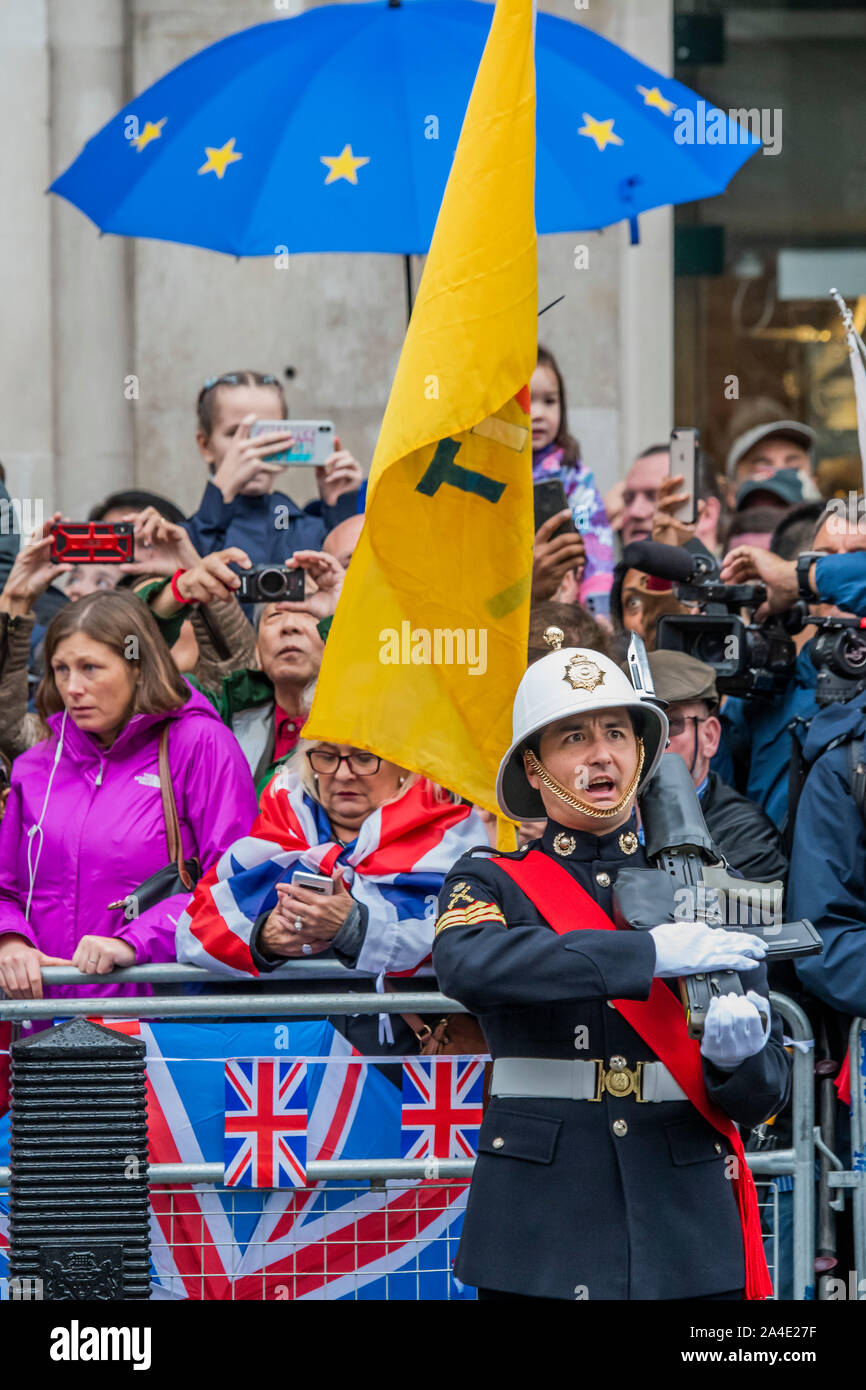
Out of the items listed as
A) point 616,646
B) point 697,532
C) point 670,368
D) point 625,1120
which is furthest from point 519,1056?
point 670,368

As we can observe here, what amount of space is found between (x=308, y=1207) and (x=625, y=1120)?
1314mm

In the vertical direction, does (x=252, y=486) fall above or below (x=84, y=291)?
below

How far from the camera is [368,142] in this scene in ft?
22.1

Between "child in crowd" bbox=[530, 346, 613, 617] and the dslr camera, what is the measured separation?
1340 mm

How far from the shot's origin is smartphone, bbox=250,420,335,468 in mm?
6809

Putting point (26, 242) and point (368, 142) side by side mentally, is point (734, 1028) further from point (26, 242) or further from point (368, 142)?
point (26, 242)

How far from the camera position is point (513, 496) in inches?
188

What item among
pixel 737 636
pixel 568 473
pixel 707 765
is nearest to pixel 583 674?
pixel 707 765

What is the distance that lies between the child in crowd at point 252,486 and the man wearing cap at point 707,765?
1.76m

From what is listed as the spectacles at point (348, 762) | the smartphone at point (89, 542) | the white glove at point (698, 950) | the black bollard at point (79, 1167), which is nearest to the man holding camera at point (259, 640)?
the smartphone at point (89, 542)

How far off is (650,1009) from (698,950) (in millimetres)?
263

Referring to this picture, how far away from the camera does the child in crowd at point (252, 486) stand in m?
6.75

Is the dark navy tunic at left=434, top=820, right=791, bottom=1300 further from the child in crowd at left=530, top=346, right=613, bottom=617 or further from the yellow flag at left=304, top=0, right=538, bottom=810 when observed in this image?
the child in crowd at left=530, top=346, right=613, bottom=617

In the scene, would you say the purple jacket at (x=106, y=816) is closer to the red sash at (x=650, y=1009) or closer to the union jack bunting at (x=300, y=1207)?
the union jack bunting at (x=300, y=1207)
